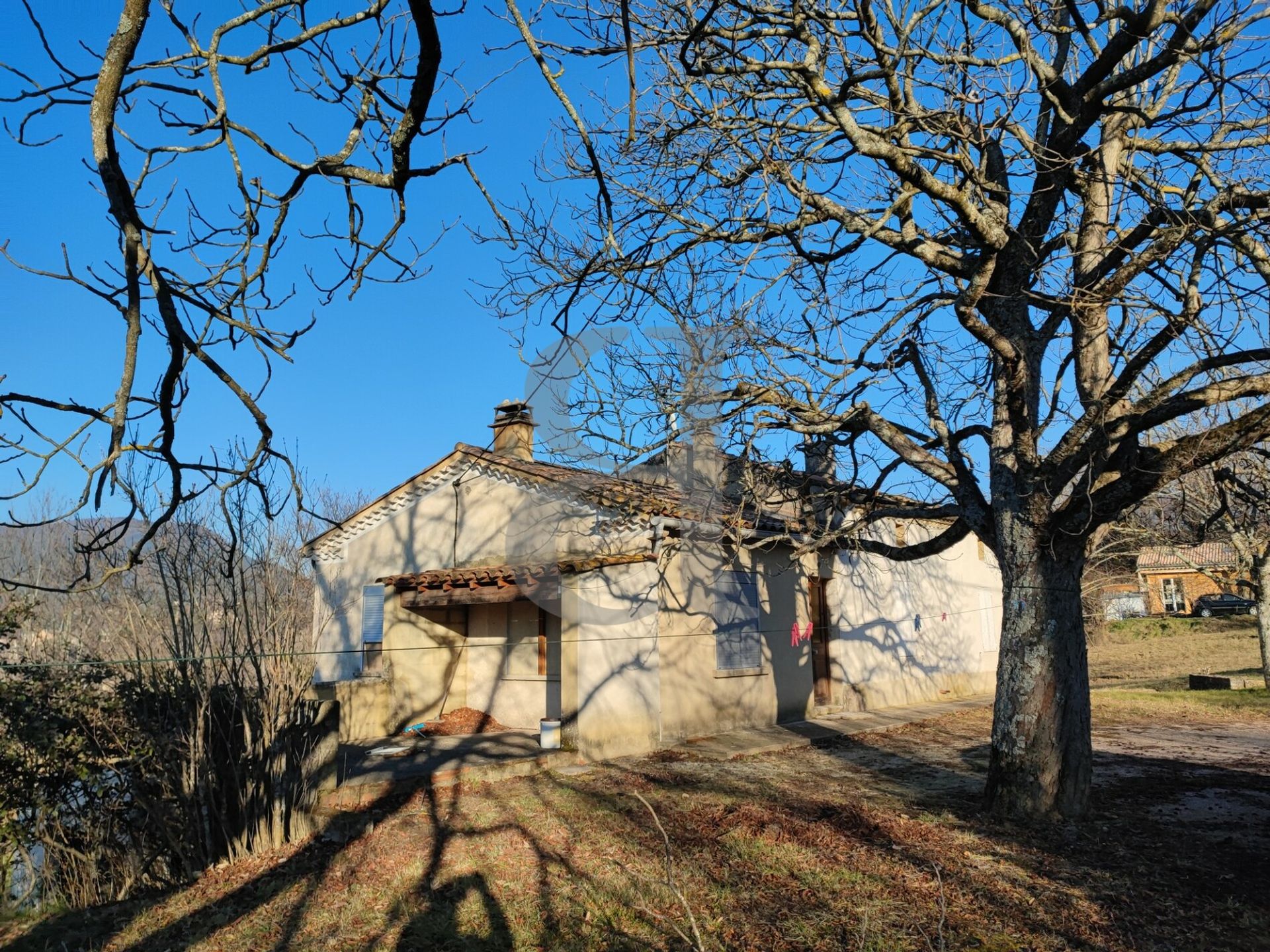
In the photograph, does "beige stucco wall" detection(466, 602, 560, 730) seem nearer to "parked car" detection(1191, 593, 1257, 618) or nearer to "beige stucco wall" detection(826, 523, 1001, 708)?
"beige stucco wall" detection(826, 523, 1001, 708)

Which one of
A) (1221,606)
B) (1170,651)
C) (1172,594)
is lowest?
(1170,651)

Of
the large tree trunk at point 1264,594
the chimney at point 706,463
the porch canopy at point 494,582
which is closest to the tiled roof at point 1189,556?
the large tree trunk at point 1264,594

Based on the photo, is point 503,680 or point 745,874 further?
point 503,680

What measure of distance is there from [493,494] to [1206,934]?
1179 cm

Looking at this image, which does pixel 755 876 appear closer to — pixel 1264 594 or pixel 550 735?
pixel 550 735

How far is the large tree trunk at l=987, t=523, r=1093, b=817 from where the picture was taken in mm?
7297

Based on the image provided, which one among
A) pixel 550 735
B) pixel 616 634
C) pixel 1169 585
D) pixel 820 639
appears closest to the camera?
pixel 550 735

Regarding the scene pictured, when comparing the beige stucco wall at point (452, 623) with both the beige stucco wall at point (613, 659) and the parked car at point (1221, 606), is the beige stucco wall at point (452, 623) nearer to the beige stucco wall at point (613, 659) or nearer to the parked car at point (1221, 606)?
the beige stucco wall at point (613, 659)

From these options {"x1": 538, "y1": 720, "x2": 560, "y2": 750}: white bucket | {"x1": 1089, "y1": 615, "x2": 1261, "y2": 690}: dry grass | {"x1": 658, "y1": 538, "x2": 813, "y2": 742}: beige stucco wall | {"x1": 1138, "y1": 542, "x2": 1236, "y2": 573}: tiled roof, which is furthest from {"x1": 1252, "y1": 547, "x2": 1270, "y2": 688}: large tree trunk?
{"x1": 1138, "y1": 542, "x2": 1236, "y2": 573}: tiled roof

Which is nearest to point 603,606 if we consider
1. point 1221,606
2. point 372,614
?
point 372,614

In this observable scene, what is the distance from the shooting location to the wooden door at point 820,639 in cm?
1617

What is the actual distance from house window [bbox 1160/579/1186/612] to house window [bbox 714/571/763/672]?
43.4m

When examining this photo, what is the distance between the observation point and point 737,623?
13680 mm

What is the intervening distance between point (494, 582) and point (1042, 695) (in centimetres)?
849
